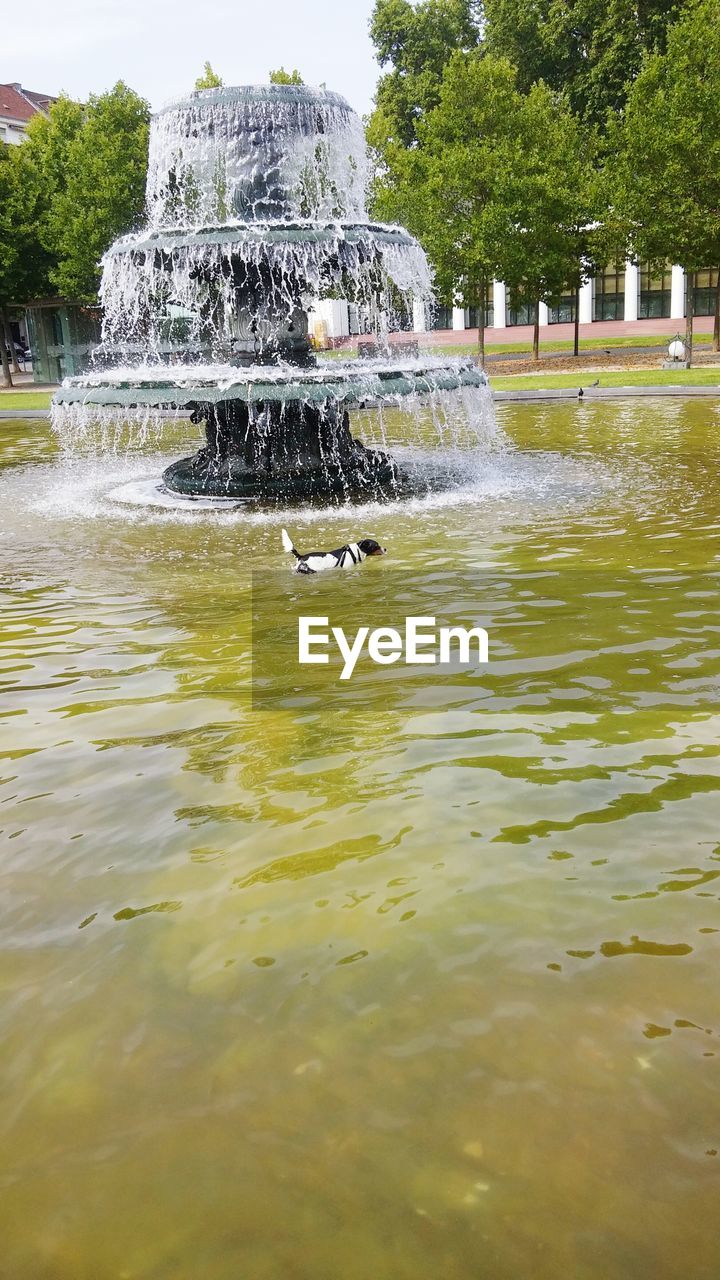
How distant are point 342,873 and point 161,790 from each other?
121 cm

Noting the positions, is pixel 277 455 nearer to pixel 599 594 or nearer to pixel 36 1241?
pixel 599 594

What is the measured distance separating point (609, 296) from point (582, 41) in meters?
14.2

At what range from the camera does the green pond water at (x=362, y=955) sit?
2652 mm

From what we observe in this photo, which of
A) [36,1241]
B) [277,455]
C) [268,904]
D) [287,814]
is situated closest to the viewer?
[36,1241]

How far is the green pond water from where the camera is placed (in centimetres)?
265

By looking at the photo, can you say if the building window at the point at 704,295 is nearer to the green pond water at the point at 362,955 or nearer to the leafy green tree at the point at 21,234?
the leafy green tree at the point at 21,234

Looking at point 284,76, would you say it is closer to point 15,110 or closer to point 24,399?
point 24,399

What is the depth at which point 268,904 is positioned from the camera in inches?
158

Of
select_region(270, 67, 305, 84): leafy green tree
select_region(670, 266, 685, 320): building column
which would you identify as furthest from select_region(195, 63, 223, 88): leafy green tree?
select_region(670, 266, 685, 320): building column

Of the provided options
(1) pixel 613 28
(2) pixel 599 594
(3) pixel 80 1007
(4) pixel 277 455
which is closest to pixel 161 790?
(3) pixel 80 1007

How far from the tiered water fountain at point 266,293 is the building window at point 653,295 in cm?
4506

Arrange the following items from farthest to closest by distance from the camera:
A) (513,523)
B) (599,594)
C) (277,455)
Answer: (277,455), (513,523), (599,594)

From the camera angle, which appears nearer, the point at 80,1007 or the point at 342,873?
the point at 80,1007

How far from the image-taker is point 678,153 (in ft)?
93.6
